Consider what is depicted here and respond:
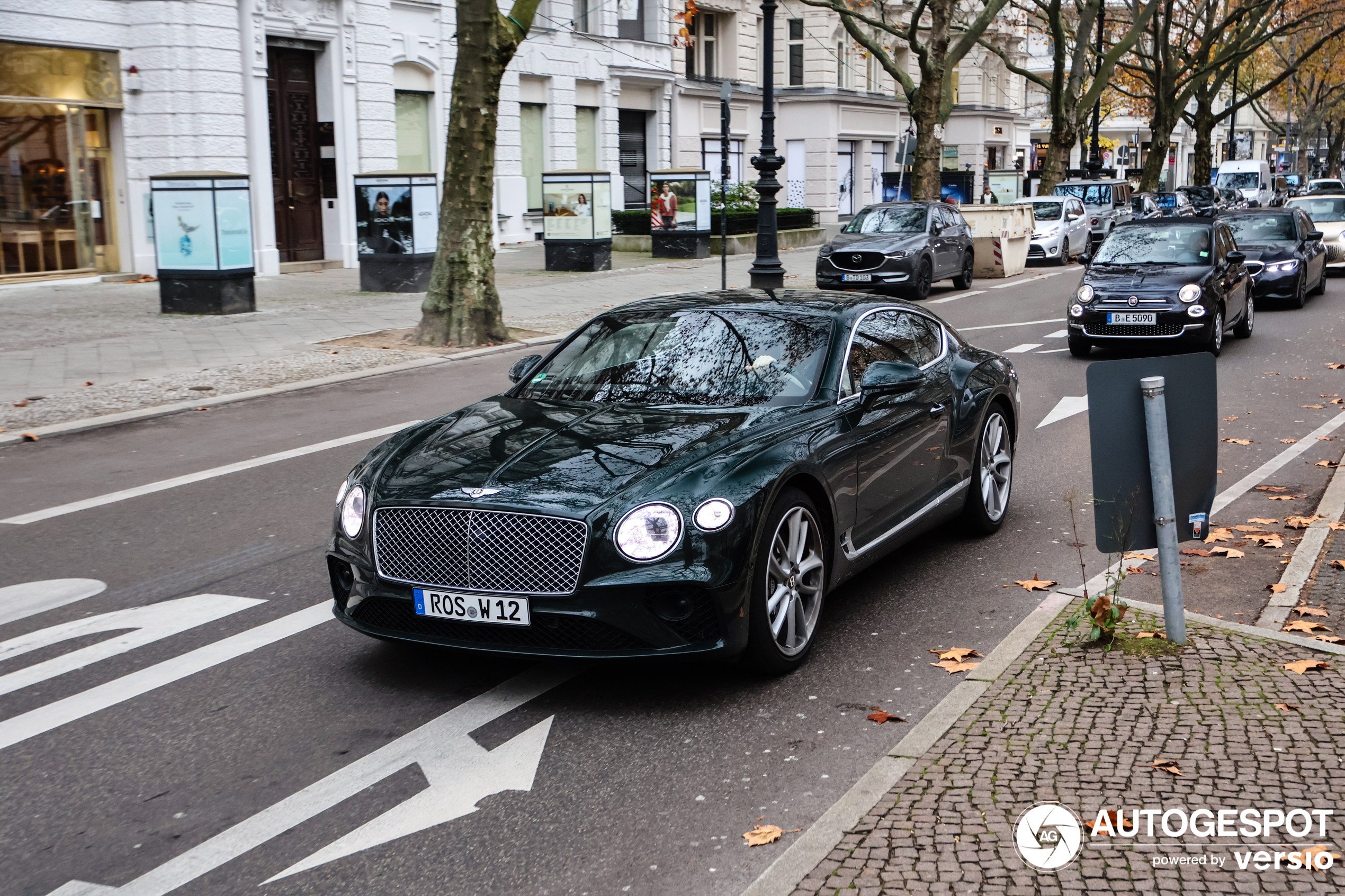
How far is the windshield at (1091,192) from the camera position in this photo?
38.3m

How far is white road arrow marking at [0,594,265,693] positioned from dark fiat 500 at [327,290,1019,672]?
1098 mm

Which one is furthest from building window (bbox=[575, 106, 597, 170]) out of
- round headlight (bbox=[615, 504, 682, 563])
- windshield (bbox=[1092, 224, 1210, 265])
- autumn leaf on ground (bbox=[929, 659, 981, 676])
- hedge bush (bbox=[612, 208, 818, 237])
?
round headlight (bbox=[615, 504, 682, 563])

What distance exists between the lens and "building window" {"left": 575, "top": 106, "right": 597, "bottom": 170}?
1505 inches

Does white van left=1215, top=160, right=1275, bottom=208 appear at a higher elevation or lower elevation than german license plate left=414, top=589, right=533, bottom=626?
higher

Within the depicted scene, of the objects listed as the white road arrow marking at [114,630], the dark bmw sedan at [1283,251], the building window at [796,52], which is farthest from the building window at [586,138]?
the white road arrow marking at [114,630]

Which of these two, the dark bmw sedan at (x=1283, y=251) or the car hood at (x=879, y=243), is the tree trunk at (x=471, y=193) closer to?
the car hood at (x=879, y=243)

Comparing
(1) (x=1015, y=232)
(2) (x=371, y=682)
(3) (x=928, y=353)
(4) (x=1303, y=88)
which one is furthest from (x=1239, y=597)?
(4) (x=1303, y=88)

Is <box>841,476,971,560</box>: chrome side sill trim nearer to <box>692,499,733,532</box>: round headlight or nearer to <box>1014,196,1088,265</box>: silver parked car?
<box>692,499,733,532</box>: round headlight

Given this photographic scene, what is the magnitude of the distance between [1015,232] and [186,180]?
57.8 ft

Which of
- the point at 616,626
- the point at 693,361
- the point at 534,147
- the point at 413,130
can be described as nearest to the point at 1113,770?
the point at 616,626

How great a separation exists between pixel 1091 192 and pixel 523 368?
34.7 meters

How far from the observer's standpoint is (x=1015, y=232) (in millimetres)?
29469

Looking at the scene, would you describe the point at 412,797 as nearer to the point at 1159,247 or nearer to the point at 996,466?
the point at 996,466

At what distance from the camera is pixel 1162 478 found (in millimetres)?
4941
